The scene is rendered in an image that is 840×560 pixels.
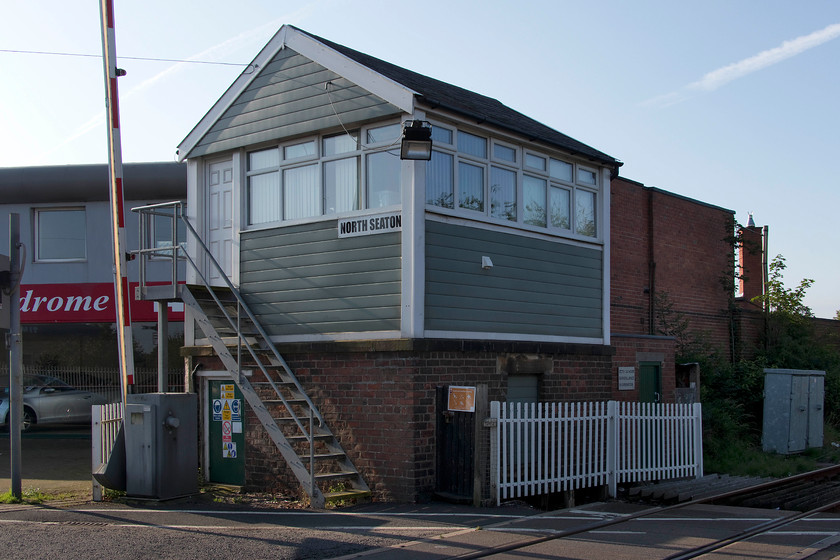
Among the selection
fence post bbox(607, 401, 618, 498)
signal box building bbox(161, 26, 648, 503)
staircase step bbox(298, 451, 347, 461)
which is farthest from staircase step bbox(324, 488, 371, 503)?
fence post bbox(607, 401, 618, 498)

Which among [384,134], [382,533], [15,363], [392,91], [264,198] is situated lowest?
[382,533]

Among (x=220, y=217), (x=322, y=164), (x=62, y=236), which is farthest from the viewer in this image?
(x=62, y=236)

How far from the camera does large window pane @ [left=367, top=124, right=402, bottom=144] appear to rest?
11754 millimetres

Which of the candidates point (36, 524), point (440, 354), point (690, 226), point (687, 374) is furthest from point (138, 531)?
point (690, 226)

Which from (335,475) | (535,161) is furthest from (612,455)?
(535,161)

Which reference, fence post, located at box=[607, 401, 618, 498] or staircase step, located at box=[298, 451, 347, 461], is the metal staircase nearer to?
staircase step, located at box=[298, 451, 347, 461]

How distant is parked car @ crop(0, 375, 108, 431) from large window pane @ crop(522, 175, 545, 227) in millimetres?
10999

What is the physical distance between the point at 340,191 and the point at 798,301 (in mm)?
14453

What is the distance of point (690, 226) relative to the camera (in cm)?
2116

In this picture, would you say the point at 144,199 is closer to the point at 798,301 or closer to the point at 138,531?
the point at 138,531

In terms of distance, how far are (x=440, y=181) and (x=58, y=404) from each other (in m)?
11.8

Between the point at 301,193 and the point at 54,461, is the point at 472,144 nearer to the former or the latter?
the point at 301,193

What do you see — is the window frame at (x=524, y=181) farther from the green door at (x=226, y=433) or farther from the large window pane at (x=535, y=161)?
the green door at (x=226, y=433)

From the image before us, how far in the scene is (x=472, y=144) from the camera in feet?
40.8
